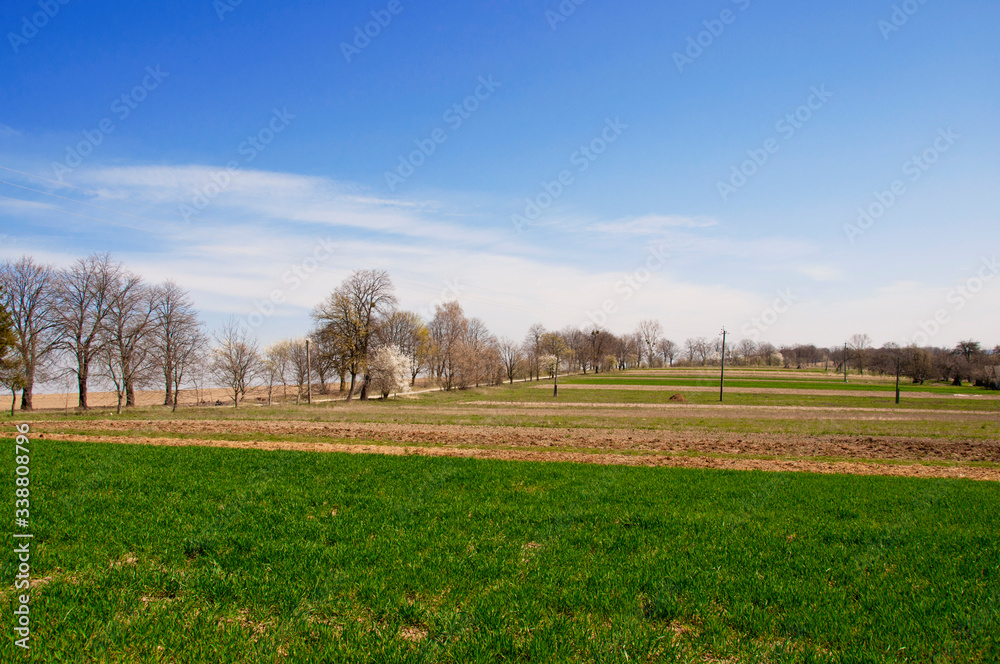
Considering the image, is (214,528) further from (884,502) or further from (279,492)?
(884,502)

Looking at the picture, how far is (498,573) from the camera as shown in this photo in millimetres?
6668

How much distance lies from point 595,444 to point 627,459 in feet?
16.4

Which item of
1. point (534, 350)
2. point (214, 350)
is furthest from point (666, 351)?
point (214, 350)

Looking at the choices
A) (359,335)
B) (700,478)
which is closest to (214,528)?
(700,478)

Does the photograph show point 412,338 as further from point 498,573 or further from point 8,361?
point 498,573

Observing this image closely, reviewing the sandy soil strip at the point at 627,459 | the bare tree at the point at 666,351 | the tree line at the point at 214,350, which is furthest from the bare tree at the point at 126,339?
the bare tree at the point at 666,351

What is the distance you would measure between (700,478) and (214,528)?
37.3 feet

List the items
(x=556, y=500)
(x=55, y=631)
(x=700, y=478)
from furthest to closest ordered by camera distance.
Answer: (x=700, y=478), (x=556, y=500), (x=55, y=631)

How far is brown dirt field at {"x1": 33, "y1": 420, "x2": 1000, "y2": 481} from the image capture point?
1816 cm

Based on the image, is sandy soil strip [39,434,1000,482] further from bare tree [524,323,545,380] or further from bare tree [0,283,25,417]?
bare tree [524,323,545,380]

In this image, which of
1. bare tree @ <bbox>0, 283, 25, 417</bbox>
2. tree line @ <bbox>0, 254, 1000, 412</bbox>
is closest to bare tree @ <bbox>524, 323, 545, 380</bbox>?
tree line @ <bbox>0, 254, 1000, 412</bbox>

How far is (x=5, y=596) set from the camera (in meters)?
5.58

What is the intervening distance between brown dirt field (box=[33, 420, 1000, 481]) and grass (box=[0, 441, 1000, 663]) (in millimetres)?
6550

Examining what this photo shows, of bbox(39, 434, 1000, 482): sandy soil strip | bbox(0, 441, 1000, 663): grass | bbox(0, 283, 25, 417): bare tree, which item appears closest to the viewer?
bbox(0, 441, 1000, 663): grass
